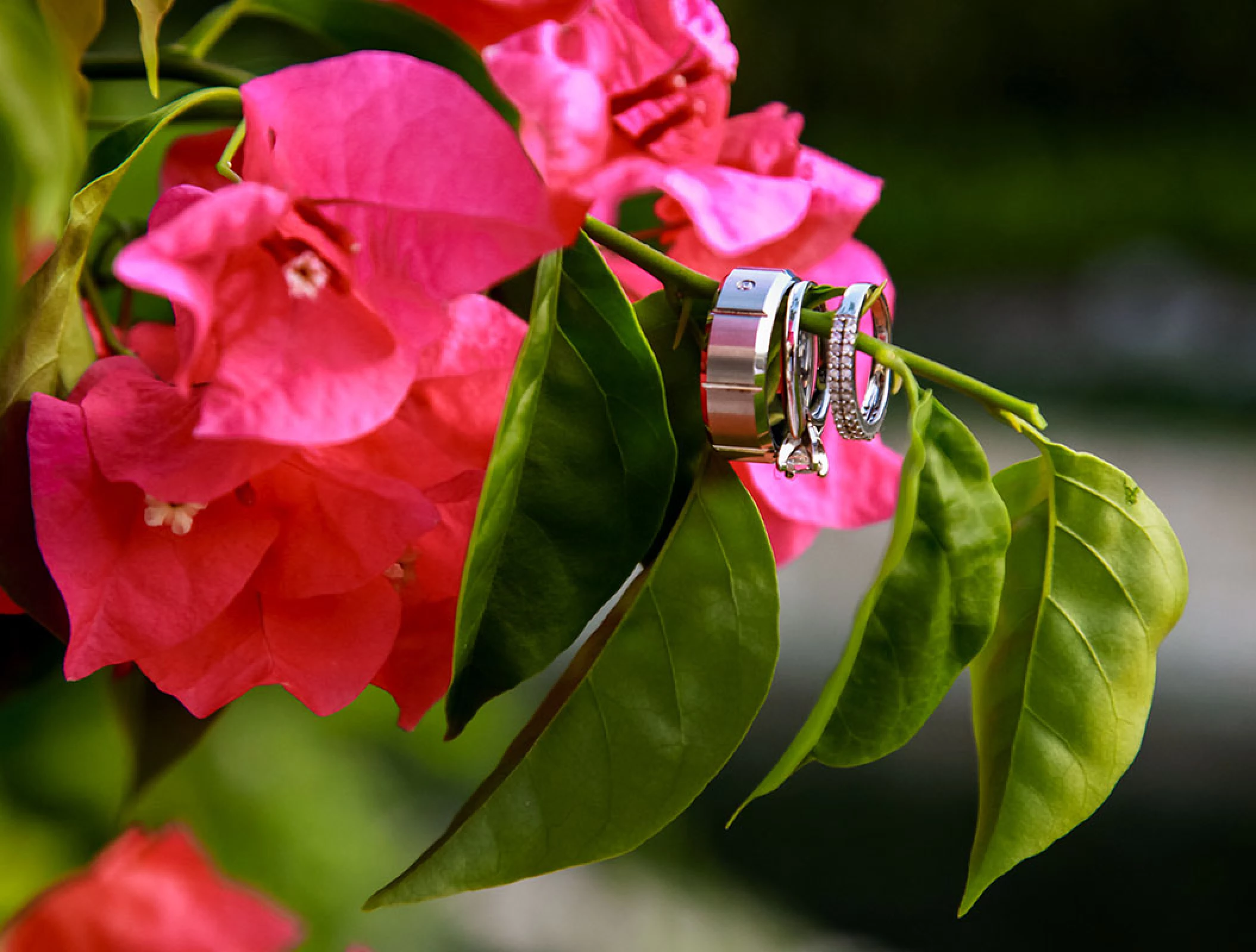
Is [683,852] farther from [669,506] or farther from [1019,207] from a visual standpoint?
[1019,207]

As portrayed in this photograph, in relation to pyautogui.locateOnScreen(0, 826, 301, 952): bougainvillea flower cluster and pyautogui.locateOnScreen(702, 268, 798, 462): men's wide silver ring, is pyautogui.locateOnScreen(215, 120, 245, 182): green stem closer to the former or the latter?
pyautogui.locateOnScreen(702, 268, 798, 462): men's wide silver ring

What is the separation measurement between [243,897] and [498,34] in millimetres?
239

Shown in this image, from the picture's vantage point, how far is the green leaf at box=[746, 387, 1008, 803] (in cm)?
19

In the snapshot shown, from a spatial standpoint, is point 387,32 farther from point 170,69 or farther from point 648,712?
point 648,712

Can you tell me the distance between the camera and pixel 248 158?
→ 0.18m

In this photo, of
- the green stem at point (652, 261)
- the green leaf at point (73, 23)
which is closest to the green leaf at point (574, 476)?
the green stem at point (652, 261)

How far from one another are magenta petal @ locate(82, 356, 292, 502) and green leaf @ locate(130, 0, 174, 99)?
0.18ft

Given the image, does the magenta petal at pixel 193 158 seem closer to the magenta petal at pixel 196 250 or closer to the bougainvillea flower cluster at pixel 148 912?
the magenta petal at pixel 196 250

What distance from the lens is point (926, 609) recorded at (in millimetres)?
194

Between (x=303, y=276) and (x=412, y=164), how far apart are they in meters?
0.02

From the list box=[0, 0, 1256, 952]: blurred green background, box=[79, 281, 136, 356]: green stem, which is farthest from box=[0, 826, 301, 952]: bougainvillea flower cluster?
box=[79, 281, 136, 356]: green stem

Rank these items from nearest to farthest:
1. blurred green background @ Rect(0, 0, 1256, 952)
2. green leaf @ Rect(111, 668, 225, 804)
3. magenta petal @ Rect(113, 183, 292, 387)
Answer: magenta petal @ Rect(113, 183, 292, 387)
green leaf @ Rect(111, 668, 225, 804)
blurred green background @ Rect(0, 0, 1256, 952)

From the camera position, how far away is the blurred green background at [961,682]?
36.1 inches

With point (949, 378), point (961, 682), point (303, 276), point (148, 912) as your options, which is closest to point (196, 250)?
point (303, 276)
